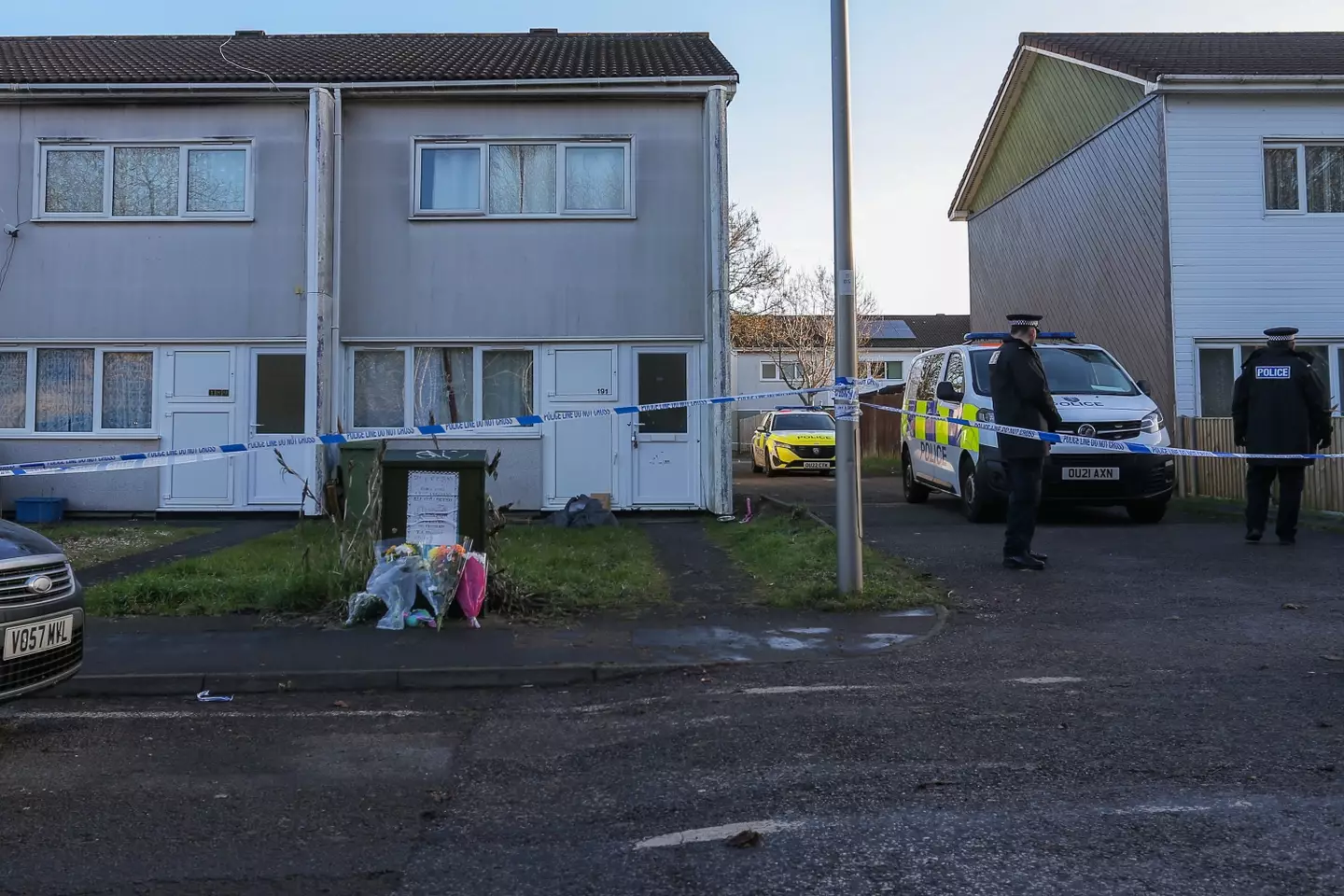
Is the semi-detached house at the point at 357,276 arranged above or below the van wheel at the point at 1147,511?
above

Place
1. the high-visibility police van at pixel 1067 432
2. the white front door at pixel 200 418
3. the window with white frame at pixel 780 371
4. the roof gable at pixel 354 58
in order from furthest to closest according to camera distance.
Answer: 1. the window with white frame at pixel 780 371
2. the white front door at pixel 200 418
3. the roof gable at pixel 354 58
4. the high-visibility police van at pixel 1067 432

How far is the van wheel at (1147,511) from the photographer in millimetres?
11992

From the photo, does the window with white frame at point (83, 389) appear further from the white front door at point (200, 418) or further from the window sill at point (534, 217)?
the window sill at point (534, 217)

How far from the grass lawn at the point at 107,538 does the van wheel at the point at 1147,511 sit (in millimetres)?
10285

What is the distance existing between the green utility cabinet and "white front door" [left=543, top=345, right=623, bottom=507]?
6.15m

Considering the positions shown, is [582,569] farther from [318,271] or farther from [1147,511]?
[1147,511]

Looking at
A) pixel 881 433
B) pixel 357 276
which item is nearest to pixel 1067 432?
pixel 357 276

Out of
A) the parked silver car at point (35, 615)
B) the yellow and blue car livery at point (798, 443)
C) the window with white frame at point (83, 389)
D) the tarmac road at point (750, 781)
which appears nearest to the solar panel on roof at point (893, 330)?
the yellow and blue car livery at point (798, 443)

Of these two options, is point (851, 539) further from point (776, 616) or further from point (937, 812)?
point (937, 812)

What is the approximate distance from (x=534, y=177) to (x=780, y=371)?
3145 centimetres

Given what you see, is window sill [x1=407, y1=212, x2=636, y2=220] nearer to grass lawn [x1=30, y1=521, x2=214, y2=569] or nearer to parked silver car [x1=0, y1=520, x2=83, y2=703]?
grass lawn [x1=30, y1=521, x2=214, y2=569]

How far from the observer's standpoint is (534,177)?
13867 millimetres

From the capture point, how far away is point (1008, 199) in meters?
22.9

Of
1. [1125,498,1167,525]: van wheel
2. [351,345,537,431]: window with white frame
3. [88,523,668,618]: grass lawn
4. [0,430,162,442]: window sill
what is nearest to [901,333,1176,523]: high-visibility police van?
[1125,498,1167,525]: van wheel
